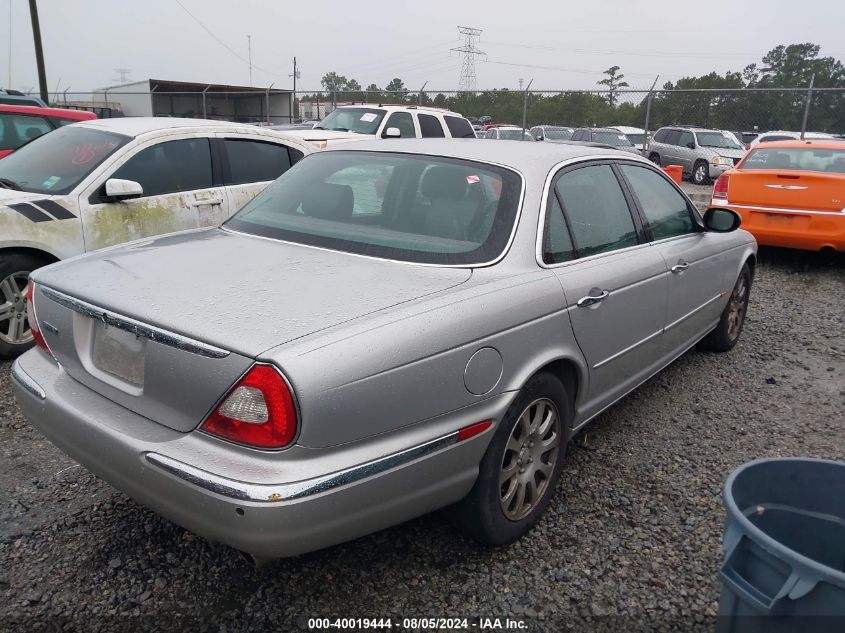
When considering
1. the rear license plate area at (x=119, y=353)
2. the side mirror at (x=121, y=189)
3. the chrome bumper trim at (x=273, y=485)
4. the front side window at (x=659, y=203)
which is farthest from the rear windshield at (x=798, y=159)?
the rear license plate area at (x=119, y=353)

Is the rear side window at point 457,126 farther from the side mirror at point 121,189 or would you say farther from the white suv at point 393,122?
the side mirror at point 121,189

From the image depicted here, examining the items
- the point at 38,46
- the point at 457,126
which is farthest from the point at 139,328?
the point at 38,46

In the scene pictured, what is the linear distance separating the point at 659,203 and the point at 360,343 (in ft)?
8.59

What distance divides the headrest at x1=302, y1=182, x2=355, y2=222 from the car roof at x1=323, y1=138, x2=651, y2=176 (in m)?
0.32

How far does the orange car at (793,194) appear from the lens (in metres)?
7.33

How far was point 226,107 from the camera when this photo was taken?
2998 centimetres

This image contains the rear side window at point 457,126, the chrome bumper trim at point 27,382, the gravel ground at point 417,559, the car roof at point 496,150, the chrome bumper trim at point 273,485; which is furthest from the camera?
the rear side window at point 457,126

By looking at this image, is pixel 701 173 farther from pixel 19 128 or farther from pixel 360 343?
pixel 360 343

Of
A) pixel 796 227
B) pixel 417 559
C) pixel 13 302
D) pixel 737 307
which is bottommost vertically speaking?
pixel 417 559

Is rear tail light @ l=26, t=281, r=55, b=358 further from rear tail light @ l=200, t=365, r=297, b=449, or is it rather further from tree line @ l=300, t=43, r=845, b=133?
tree line @ l=300, t=43, r=845, b=133

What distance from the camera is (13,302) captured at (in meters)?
4.45

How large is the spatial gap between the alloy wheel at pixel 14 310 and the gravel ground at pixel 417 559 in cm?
75

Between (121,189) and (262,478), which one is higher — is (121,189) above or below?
above

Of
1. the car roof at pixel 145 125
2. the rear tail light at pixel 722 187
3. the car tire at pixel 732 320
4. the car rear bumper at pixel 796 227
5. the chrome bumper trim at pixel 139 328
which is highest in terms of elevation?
the car roof at pixel 145 125
